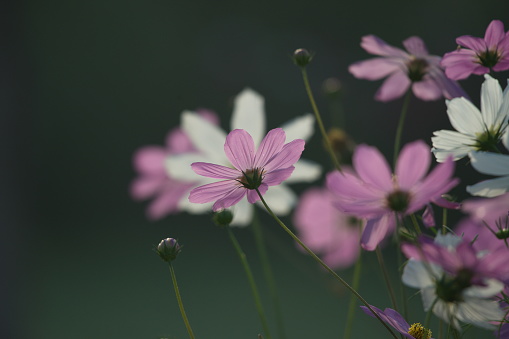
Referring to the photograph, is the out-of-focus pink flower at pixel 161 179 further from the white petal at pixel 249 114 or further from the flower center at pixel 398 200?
the flower center at pixel 398 200

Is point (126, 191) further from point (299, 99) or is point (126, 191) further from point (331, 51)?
point (331, 51)

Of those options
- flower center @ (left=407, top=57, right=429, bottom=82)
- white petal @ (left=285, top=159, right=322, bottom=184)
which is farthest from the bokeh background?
flower center @ (left=407, top=57, right=429, bottom=82)

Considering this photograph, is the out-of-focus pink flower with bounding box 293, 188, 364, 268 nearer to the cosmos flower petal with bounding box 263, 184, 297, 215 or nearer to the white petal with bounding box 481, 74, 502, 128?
the cosmos flower petal with bounding box 263, 184, 297, 215

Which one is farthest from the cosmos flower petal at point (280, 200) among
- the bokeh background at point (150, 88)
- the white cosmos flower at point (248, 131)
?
the bokeh background at point (150, 88)

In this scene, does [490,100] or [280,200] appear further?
[280,200]

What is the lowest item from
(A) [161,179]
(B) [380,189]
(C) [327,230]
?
(C) [327,230]

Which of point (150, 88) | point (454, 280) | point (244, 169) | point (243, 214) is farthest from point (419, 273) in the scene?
point (150, 88)

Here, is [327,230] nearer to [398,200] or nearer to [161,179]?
[161,179]
